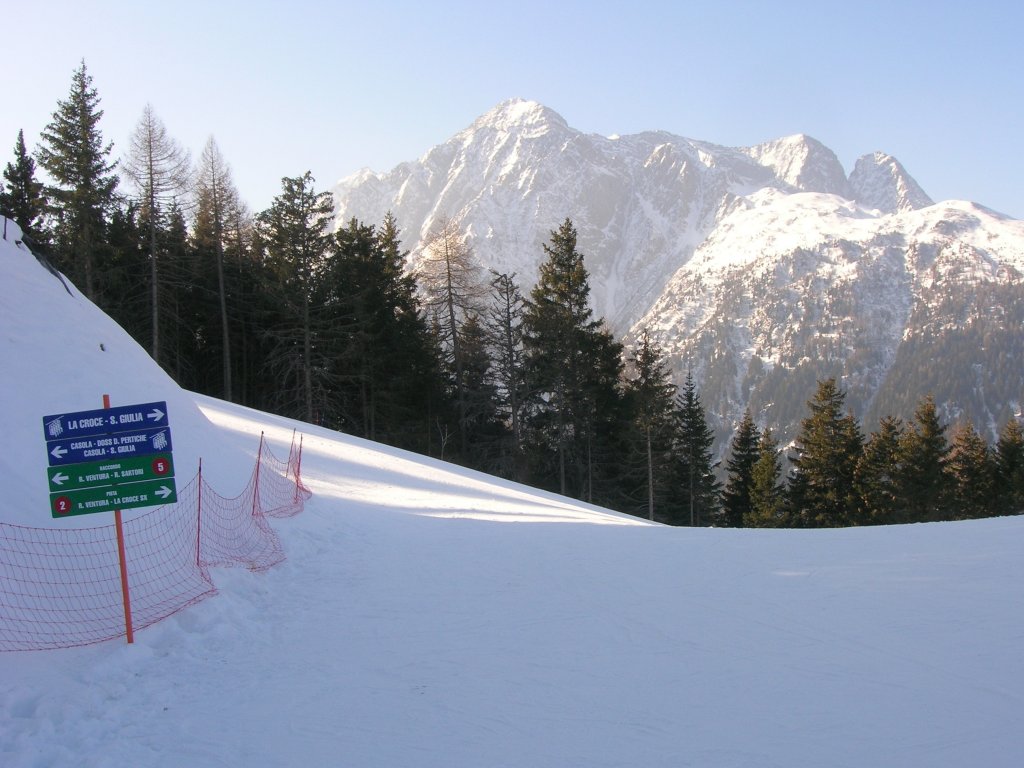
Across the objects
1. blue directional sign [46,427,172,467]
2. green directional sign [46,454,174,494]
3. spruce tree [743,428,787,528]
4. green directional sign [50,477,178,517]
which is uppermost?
blue directional sign [46,427,172,467]

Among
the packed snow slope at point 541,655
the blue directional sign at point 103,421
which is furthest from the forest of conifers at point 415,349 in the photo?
the blue directional sign at point 103,421

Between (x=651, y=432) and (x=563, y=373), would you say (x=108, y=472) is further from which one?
(x=651, y=432)

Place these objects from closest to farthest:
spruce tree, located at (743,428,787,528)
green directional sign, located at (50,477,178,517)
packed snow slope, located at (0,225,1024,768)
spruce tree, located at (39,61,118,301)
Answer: packed snow slope, located at (0,225,1024,768), green directional sign, located at (50,477,178,517), spruce tree, located at (39,61,118,301), spruce tree, located at (743,428,787,528)

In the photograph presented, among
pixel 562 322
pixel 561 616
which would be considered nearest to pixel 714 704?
pixel 561 616

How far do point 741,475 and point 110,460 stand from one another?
43742mm

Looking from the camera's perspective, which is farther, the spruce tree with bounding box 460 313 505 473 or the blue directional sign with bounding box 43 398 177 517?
the spruce tree with bounding box 460 313 505 473

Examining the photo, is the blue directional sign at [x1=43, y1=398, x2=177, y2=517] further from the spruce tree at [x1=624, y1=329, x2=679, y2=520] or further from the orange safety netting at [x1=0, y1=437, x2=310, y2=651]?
the spruce tree at [x1=624, y1=329, x2=679, y2=520]

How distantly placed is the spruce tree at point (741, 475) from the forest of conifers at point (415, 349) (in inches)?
155

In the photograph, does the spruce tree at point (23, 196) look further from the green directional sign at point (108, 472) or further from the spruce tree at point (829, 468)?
the spruce tree at point (829, 468)

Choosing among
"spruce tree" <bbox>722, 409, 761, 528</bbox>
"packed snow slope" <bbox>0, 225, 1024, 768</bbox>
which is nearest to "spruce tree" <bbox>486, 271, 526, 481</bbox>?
"spruce tree" <bbox>722, 409, 761, 528</bbox>

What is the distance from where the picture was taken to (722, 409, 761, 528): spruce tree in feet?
147

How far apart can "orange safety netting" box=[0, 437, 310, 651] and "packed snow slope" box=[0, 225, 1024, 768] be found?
12.3 inches

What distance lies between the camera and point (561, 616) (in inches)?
291

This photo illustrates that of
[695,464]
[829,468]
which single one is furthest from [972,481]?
[695,464]
